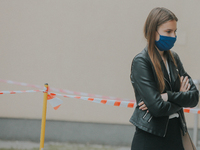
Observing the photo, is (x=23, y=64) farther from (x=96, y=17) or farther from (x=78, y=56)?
(x=96, y=17)

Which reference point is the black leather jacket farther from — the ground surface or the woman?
the ground surface

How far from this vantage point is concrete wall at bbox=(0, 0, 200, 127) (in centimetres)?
489

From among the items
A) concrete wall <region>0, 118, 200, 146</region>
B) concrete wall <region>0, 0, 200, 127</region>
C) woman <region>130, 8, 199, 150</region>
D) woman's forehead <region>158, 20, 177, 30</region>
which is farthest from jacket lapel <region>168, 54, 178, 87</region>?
concrete wall <region>0, 118, 200, 146</region>

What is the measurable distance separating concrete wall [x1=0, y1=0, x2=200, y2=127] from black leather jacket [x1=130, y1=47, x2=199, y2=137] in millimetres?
3080

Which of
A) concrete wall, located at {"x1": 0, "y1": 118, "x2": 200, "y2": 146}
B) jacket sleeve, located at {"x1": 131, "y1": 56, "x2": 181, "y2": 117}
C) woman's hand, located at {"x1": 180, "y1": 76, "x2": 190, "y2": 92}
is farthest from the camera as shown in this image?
concrete wall, located at {"x1": 0, "y1": 118, "x2": 200, "y2": 146}

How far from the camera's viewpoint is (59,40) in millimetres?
4914

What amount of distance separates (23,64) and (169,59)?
351 centimetres

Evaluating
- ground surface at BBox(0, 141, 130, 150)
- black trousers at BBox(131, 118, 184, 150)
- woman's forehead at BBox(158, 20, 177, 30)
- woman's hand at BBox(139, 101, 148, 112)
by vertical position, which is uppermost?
woman's forehead at BBox(158, 20, 177, 30)

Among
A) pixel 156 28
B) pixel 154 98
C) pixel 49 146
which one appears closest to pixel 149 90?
pixel 154 98

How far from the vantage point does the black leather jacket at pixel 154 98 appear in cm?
178

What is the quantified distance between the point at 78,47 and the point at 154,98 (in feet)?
10.9

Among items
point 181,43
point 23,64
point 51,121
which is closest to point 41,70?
point 23,64

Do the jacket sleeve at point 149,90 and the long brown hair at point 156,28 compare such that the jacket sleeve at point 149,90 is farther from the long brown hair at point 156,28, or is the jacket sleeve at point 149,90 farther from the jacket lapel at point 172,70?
the jacket lapel at point 172,70

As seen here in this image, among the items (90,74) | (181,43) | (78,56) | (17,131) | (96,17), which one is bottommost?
(17,131)
